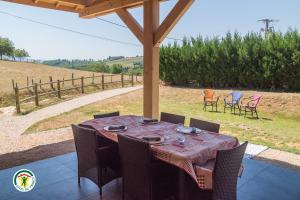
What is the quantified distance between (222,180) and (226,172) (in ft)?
0.24

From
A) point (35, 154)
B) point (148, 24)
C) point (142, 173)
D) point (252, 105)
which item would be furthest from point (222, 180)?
point (252, 105)

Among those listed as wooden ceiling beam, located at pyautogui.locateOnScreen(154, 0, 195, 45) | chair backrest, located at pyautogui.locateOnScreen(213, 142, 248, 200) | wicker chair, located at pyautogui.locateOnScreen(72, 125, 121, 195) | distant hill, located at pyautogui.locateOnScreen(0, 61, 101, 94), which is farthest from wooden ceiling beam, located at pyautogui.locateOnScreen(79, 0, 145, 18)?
distant hill, located at pyautogui.locateOnScreen(0, 61, 101, 94)

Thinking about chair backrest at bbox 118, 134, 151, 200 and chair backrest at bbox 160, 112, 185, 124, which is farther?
chair backrest at bbox 160, 112, 185, 124

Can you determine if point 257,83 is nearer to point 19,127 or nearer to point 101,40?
point 19,127

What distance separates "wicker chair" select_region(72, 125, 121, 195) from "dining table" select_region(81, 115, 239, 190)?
0.23m

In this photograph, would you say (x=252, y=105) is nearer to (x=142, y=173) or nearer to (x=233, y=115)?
(x=233, y=115)

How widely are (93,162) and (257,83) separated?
9.69 metres

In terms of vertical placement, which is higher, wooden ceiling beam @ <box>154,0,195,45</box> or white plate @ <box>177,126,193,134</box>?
wooden ceiling beam @ <box>154,0,195,45</box>

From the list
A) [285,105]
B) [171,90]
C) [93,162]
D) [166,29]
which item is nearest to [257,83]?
[285,105]

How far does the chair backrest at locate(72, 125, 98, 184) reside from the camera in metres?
2.84

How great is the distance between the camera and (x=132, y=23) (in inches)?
176

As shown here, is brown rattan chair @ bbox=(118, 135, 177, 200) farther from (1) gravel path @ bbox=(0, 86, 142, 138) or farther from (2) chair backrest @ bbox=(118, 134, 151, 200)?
(1) gravel path @ bbox=(0, 86, 142, 138)

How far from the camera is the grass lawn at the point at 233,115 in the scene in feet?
19.6

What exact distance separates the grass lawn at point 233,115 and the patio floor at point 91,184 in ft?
4.98
